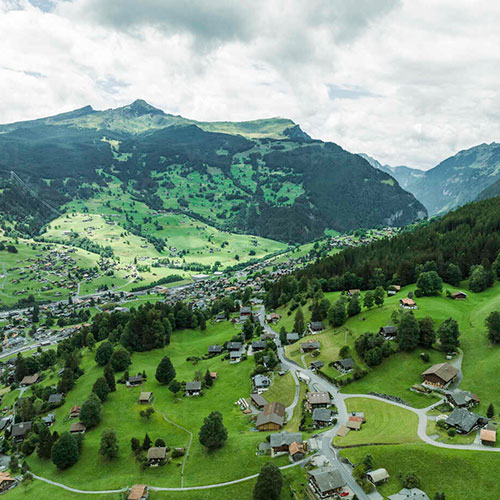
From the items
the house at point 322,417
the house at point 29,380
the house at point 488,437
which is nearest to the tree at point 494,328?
the house at point 488,437

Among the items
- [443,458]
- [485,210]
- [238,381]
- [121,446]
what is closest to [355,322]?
[238,381]

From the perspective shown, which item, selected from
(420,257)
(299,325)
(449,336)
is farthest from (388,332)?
(420,257)

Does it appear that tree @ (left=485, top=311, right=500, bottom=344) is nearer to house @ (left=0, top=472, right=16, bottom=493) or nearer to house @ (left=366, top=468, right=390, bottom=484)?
house @ (left=366, top=468, right=390, bottom=484)

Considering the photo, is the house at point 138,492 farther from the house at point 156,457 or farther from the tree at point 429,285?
the tree at point 429,285

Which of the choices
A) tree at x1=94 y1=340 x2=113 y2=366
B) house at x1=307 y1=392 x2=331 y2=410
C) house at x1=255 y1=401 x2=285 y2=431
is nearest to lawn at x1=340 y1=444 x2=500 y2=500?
house at x1=255 y1=401 x2=285 y2=431

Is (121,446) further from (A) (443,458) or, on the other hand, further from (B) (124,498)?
(A) (443,458)

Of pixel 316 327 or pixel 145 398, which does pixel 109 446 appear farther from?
pixel 316 327
